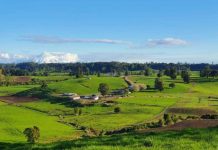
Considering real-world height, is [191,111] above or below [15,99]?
above

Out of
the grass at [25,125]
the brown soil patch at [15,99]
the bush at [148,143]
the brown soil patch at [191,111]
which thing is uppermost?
the bush at [148,143]

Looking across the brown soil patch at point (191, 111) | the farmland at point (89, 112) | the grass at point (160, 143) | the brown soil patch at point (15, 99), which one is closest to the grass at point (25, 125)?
the farmland at point (89, 112)

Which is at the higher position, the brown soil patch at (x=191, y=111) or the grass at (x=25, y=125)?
the brown soil patch at (x=191, y=111)

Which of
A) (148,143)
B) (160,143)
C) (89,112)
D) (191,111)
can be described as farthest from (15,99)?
(160,143)

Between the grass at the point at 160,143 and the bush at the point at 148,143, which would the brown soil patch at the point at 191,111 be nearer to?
the grass at the point at 160,143

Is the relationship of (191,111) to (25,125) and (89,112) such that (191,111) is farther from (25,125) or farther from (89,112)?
(25,125)

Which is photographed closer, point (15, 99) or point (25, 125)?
point (25, 125)

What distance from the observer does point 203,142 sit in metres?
19.1

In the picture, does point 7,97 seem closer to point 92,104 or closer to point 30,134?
point 92,104

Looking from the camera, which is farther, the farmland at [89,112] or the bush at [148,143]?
the farmland at [89,112]

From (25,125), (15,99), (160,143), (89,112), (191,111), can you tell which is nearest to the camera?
(160,143)

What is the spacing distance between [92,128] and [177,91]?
312 ft

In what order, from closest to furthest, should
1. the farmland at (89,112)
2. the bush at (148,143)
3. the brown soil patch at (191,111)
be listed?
the bush at (148,143) → the farmland at (89,112) → the brown soil patch at (191,111)

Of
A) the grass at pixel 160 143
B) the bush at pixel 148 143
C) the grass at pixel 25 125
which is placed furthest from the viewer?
the grass at pixel 25 125
